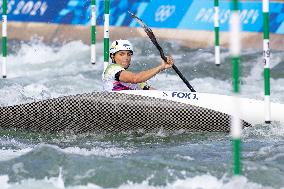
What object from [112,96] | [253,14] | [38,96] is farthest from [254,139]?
[253,14]

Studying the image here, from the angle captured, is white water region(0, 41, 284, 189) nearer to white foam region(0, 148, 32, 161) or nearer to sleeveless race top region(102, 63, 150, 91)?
white foam region(0, 148, 32, 161)

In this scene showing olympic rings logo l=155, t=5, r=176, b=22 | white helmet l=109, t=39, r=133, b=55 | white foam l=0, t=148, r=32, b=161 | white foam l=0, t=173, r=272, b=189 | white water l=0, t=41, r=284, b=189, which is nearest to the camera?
white foam l=0, t=173, r=272, b=189

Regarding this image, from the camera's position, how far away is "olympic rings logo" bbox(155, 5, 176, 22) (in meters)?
16.0

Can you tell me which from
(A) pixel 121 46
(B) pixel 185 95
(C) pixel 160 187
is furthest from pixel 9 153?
(B) pixel 185 95

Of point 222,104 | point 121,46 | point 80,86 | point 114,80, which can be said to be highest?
point 121,46

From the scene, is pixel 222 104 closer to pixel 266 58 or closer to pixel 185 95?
pixel 185 95

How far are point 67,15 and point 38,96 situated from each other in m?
4.98

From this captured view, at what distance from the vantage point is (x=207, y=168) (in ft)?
20.5

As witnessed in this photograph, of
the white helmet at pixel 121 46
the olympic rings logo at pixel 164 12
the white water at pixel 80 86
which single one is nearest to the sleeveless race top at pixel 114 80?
the white helmet at pixel 121 46

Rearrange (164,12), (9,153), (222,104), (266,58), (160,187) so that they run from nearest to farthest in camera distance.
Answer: (160,187) → (9,153) → (266,58) → (222,104) → (164,12)

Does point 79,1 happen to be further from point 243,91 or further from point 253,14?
point 243,91

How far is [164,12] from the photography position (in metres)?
16.1

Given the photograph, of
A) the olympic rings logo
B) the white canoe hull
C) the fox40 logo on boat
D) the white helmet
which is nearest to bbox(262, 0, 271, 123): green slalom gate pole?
the white canoe hull

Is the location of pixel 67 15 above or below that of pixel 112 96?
above
